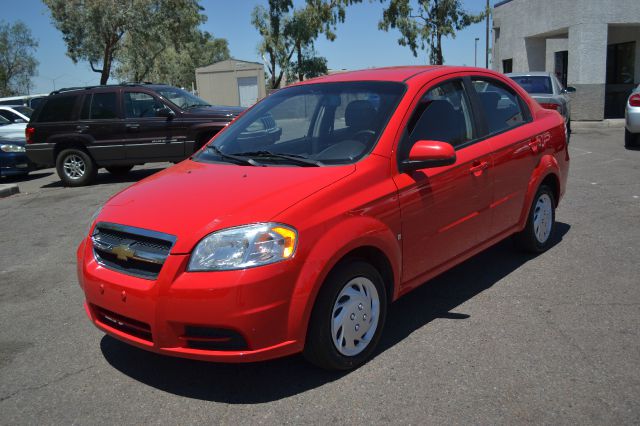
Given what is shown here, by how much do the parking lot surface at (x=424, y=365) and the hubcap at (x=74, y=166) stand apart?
6.49m

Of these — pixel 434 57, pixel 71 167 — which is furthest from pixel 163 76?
pixel 71 167

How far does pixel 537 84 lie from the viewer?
12.4 meters

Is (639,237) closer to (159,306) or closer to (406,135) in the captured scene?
(406,135)

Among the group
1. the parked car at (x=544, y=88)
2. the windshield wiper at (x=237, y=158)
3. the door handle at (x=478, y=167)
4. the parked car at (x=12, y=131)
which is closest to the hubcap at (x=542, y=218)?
the door handle at (x=478, y=167)

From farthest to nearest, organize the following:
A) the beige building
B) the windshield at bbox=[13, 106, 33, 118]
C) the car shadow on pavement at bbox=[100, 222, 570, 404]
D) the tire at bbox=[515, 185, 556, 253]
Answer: the beige building
the windshield at bbox=[13, 106, 33, 118]
the tire at bbox=[515, 185, 556, 253]
the car shadow on pavement at bbox=[100, 222, 570, 404]

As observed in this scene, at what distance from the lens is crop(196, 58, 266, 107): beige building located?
132ft

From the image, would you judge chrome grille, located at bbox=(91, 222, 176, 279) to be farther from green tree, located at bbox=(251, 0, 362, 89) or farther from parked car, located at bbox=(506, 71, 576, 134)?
green tree, located at bbox=(251, 0, 362, 89)

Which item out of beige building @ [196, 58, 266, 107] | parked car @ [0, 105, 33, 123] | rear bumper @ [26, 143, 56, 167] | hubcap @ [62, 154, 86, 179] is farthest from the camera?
beige building @ [196, 58, 266, 107]

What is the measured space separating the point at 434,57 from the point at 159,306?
2326 centimetres

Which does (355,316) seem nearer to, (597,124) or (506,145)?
(506,145)

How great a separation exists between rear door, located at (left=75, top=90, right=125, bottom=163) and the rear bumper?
2.48 feet

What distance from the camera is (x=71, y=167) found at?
1165cm

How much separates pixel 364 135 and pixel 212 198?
1.12 metres

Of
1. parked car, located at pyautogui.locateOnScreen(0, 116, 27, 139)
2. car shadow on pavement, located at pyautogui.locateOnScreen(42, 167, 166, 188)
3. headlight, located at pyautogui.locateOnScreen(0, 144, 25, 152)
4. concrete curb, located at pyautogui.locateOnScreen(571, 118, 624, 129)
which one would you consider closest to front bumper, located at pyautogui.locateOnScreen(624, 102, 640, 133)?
concrete curb, located at pyautogui.locateOnScreen(571, 118, 624, 129)
